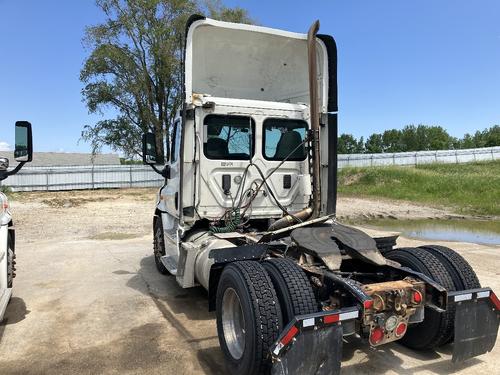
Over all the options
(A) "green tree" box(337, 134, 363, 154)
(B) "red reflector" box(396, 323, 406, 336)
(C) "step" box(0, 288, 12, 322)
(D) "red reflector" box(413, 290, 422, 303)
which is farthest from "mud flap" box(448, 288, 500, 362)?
(A) "green tree" box(337, 134, 363, 154)

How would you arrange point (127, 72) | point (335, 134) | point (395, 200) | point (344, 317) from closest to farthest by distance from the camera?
point (344, 317) < point (335, 134) < point (395, 200) < point (127, 72)

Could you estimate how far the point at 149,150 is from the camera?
271 inches

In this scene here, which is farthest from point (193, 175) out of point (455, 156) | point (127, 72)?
point (455, 156)

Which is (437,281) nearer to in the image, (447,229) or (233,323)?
(233,323)

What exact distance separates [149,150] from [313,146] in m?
2.59

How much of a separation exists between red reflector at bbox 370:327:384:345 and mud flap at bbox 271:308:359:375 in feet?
0.94

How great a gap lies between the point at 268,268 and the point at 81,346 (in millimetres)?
2213

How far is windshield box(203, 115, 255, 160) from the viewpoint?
597cm

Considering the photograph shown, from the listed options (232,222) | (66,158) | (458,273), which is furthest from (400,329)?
(66,158)

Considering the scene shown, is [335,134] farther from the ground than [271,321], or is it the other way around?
[335,134]

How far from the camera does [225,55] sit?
6.41m

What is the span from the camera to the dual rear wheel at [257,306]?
11.0 ft

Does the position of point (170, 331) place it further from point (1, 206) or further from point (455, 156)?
point (455, 156)

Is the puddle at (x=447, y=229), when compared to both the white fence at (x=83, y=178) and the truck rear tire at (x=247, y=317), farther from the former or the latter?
the white fence at (x=83, y=178)
